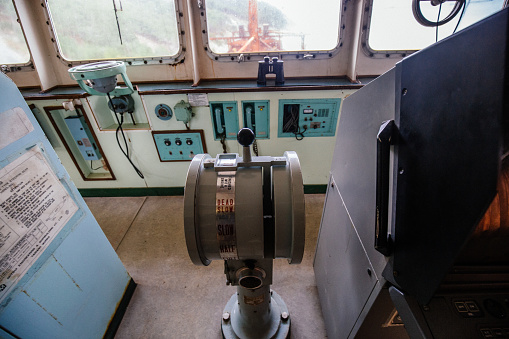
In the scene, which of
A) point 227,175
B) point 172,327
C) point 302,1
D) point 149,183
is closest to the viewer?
point 227,175

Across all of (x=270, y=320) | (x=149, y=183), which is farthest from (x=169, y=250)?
(x=270, y=320)

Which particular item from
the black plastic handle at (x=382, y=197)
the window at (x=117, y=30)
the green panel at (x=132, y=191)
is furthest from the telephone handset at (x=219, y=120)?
the black plastic handle at (x=382, y=197)

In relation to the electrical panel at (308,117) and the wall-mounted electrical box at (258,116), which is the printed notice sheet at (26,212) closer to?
the wall-mounted electrical box at (258,116)

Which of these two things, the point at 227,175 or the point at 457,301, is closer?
the point at 457,301

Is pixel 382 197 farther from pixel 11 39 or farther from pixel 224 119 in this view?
pixel 11 39

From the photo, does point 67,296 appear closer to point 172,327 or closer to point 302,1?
point 172,327

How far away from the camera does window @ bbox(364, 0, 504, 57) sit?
2023mm

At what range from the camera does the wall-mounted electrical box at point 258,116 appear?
2.16m

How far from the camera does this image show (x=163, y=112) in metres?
2.19

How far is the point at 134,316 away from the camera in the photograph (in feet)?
5.30

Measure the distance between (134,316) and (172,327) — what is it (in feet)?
0.94

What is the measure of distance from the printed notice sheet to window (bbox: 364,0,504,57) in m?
2.55

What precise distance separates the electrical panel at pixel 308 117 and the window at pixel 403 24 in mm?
681

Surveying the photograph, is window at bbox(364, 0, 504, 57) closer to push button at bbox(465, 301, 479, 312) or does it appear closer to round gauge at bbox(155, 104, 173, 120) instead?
round gauge at bbox(155, 104, 173, 120)
